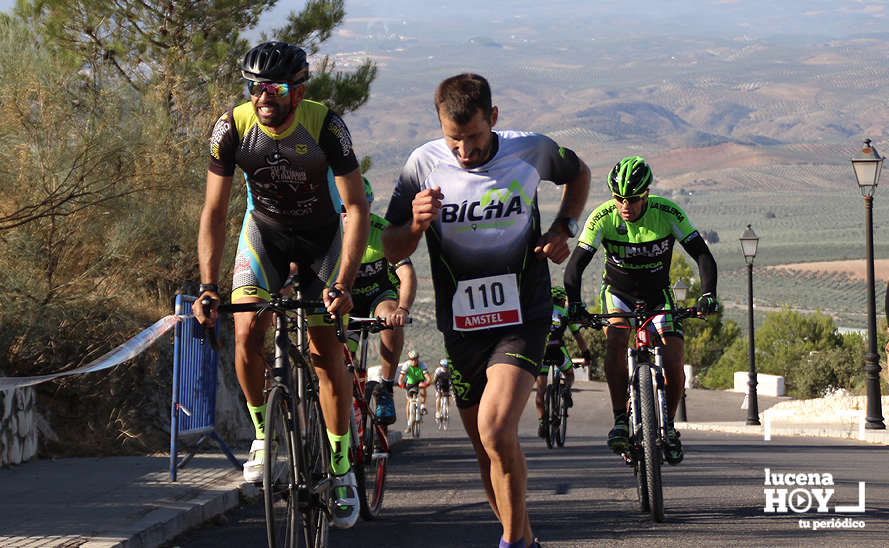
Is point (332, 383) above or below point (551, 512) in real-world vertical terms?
above

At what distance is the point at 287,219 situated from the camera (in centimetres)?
590

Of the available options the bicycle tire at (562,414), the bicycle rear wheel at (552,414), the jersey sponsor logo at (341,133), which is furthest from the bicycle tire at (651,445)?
the bicycle tire at (562,414)

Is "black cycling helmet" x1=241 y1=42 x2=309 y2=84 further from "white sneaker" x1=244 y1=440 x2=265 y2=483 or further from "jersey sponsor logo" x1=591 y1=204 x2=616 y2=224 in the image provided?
"jersey sponsor logo" x1=591 y1=204 x2=616 y2=224

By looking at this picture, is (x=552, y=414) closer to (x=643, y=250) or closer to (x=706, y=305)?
(x=643, y=250)

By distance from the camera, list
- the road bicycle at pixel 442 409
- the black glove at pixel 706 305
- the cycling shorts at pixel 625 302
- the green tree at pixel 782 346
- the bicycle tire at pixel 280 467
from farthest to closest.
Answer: the green tree at pixel 782 346, the road bicycle at pixel 442 409, the cycling shorts at pixel 625 302, the black glove at pixel 706 305, the bicycle tire at pixel 280 467

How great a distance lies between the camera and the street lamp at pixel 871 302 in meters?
19.7

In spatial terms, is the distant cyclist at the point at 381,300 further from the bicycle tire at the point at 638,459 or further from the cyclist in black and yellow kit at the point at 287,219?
the cyclist in black and yellow kit at the point at 287,219

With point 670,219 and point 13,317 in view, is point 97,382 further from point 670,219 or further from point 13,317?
point 670,219

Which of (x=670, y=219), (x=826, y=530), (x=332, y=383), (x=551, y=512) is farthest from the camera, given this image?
(x=670, y=219)

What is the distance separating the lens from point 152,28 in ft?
60.1

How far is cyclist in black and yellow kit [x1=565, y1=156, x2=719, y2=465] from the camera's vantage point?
8094 mm

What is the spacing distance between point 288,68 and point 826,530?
4.31 m

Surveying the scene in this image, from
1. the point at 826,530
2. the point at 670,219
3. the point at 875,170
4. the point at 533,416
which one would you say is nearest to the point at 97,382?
the point at 670,219

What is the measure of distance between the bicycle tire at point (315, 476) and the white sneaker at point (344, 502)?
0.15 ft
